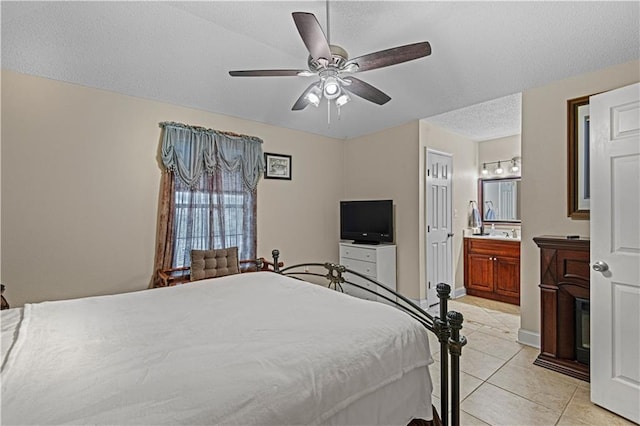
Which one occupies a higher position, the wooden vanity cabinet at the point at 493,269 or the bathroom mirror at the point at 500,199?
the bathroom mirror at the point at 500,199

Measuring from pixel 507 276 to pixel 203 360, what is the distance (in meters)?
4.55

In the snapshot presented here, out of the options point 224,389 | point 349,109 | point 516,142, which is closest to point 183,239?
point 349,109

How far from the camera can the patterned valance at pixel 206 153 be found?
3.44 m

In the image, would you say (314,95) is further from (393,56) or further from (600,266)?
(600,266)

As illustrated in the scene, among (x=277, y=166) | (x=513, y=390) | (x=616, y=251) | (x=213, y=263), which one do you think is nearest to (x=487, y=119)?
(x=616, y=251)

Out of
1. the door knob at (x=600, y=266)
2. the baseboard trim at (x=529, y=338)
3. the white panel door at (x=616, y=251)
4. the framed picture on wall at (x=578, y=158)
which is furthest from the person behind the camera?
the baseboard trim at (x=529, y=338)

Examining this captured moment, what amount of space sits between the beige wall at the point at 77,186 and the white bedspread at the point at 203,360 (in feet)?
4.61

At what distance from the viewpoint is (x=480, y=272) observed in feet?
15.8

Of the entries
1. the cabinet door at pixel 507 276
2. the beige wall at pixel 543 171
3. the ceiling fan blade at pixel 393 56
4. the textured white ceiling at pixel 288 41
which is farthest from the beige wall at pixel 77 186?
the cabinet door at pixel 507 276

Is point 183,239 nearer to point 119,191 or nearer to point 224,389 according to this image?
point 119,191

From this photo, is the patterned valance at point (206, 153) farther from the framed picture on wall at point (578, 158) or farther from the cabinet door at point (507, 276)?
the cabinet door at point (507, 276)

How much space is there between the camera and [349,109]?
418cm

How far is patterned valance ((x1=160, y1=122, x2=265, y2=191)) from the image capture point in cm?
344

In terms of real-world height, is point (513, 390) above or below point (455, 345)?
below
